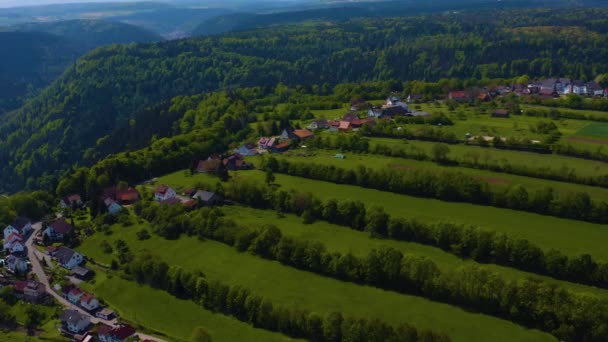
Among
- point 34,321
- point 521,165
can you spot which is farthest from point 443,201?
point 34,321

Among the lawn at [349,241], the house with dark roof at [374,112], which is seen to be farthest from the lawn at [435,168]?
the house with dark roof at [374,112]

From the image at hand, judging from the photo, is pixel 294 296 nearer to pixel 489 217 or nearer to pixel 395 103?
pixel 489 217

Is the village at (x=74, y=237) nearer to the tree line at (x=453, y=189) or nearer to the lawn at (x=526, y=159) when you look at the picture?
the tree line at (x=453, y=189)

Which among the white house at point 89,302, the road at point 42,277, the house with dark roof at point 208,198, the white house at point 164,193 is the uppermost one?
the house with dark roof at point 208,198

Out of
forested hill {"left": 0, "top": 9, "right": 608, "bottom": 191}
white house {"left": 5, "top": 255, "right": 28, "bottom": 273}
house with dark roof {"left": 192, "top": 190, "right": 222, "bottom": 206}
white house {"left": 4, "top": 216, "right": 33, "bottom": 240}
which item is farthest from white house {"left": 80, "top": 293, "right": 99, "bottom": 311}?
forested hill {"left": 0, "top": 9, "right": 608, "bottom": 191}

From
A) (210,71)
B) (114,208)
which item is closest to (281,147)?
(114,208)
